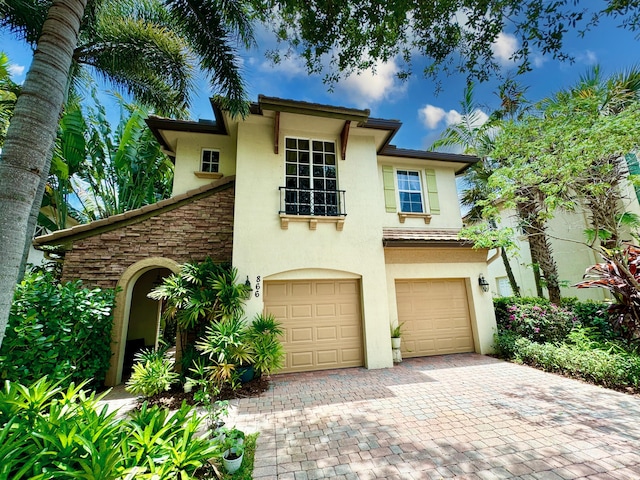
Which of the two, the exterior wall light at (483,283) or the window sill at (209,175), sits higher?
the window sill at (209,175)

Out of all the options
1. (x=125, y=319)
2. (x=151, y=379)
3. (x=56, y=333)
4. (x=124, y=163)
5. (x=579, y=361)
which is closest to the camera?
(x=56, y=333)

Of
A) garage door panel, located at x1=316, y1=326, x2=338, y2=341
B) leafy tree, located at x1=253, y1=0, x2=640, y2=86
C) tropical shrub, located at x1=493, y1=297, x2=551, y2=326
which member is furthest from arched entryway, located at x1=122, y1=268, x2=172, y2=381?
tropical shrub, located at x1=493, y1=297, x2=551, y2=326

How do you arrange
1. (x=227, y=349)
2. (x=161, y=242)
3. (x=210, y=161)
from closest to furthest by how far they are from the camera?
(x=227, y=349), (x=161, y=242), (x=210, y=161)

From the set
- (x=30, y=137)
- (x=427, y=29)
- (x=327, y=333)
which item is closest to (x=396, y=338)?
(x=327, y=333)

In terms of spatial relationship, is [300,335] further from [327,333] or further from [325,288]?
[325,288]

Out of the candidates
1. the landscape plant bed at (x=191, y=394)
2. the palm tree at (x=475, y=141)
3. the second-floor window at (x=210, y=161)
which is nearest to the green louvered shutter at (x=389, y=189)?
the palm tree at (x=475, y=141)

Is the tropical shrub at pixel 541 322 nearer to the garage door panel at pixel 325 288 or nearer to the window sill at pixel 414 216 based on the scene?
the window sill at pixel 414 216

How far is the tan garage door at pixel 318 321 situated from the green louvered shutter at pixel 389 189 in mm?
3704

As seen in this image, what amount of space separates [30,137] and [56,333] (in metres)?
4.27

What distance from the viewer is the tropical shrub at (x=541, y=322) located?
8344mm

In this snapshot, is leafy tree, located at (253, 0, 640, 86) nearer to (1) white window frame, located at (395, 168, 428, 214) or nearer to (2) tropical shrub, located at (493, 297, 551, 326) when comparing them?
(1) white window frame, located at (395, 168, 428, 214)

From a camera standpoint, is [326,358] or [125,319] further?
[326,358]

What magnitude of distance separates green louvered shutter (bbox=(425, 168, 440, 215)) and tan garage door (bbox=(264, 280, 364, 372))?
4.98 metres

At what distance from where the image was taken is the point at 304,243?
8.20m
